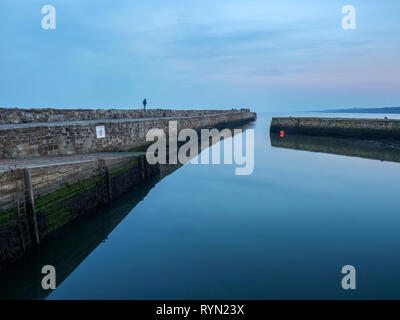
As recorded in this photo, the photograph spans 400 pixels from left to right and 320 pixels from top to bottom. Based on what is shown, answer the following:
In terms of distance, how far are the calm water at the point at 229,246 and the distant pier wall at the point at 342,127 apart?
15.8 meters

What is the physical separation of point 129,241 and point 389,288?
250 inches

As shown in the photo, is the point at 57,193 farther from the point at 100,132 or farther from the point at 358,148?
the point at 358,148

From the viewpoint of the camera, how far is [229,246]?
23.4 feet

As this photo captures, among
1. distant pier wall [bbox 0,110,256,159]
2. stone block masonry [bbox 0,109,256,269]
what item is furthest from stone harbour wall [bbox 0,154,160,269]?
distant pier wall [bbox 0,110,256,159]

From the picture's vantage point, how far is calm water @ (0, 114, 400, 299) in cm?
548

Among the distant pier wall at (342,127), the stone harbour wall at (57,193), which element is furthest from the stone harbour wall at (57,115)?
the distant pier wall at (342,127)

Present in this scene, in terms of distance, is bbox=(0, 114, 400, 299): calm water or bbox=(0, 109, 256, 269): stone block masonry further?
bbox=(0, 109, 256, 269): stone block masonry

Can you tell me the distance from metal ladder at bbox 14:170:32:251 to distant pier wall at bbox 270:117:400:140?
29.5 meters

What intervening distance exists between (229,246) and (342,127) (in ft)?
89.1

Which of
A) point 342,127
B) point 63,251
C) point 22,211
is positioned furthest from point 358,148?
point 22,211

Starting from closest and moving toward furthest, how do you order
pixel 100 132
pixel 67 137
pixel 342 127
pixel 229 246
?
pixel 229 246, pixel 67 137, pixel 100 132, pixel 342 127

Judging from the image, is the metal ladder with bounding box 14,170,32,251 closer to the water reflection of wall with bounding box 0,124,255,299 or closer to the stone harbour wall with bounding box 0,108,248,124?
the water reflection of wall with bounding box 0,124,255,299

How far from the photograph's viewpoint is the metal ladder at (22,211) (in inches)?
235

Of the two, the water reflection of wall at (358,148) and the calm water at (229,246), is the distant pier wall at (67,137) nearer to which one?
the calm water at (229,246)
